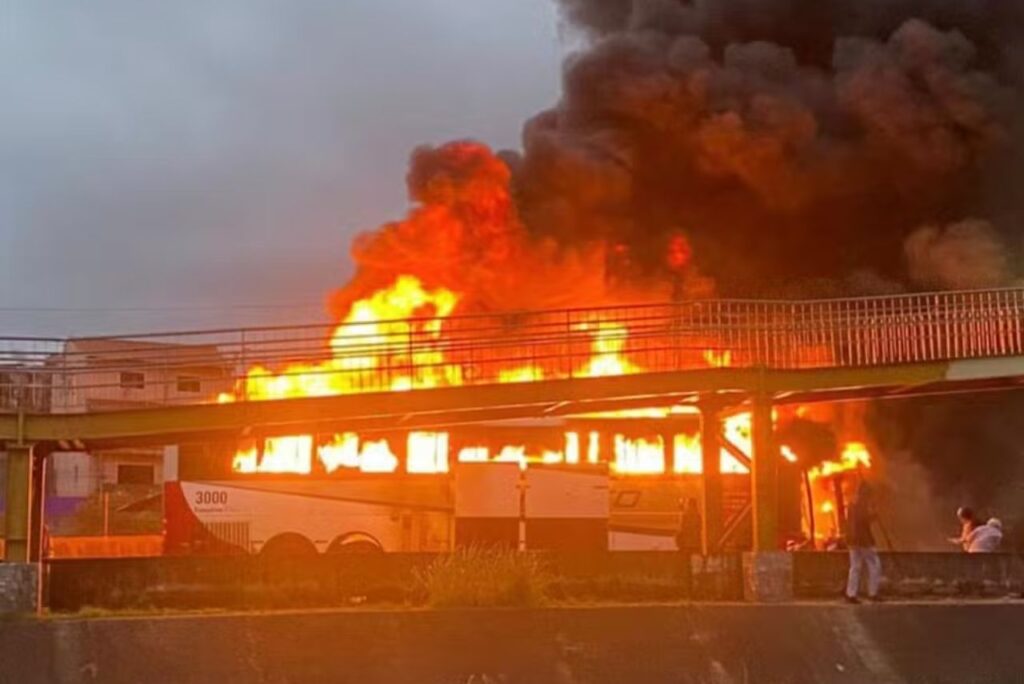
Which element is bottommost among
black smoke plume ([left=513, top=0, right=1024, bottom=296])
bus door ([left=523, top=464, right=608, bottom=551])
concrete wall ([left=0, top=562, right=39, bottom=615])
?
concrete wall ([left=0, top=562, right=39, bottom=615])

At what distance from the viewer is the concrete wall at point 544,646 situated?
13383 mm

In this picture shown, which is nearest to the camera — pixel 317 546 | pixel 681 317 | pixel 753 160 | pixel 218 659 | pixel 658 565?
pixel 218 659

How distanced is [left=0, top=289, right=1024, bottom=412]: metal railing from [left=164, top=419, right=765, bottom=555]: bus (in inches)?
50.6

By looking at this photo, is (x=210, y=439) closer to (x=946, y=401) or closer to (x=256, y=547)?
(x=256, y=547)

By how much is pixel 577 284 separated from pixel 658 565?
16.6 m

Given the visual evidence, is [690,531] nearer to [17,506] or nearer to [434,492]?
[434,492]

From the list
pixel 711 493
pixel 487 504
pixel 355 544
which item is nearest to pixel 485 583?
pixel 711 493

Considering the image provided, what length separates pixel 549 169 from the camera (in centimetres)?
3275

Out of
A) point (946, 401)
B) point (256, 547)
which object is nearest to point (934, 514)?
point (946, 401)

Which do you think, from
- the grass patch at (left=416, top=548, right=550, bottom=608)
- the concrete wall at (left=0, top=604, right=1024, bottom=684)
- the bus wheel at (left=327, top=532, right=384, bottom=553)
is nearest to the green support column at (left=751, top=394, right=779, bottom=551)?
the concrete wall at (left=0, top=604, right=1024, bottom=684)

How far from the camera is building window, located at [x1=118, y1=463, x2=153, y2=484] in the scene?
48.5 meters

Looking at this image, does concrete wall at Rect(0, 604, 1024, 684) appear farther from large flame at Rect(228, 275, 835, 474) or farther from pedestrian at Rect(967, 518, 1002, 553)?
large flame at Rect(228, 275, 835, 474)

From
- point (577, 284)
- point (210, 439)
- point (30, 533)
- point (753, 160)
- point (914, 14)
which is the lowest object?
point (30, 533)

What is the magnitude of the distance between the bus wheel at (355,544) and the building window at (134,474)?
30194 millimetres
